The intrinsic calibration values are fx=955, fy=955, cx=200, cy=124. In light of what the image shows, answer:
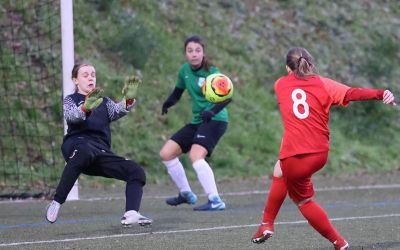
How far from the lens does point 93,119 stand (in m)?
8.46

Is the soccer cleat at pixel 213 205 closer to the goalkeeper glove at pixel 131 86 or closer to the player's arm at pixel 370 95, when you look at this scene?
the goalkeeper glove at pixel 131 86

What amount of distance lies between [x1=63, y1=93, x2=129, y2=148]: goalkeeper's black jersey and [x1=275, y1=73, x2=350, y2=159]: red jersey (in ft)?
6.17

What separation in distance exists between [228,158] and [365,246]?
A: 27.3 feet

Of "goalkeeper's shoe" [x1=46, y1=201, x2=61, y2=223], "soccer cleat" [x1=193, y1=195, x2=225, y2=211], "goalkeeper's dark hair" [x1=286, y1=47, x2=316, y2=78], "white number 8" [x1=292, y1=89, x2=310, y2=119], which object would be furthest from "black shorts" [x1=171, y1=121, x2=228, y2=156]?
"white number 8" [x1=292, y1=89, x2=310, y2=119]

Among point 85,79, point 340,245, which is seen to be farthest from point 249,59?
point 340,245

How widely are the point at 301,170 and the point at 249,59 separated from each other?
40.1 ft

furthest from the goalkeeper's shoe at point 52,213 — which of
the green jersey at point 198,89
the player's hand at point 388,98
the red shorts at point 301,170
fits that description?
the player's hand at point 388,98

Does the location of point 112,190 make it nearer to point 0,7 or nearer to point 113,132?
point 113,132

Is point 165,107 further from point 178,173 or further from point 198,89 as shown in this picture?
point 178,173

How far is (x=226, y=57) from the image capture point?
61.6ft

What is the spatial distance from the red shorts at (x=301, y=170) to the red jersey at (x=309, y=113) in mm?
43

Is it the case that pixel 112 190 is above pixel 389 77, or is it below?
below

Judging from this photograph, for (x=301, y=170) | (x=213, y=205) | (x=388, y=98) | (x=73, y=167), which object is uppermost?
(x=388, y=98)

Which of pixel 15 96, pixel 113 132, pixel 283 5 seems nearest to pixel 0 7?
pixel 15 96
